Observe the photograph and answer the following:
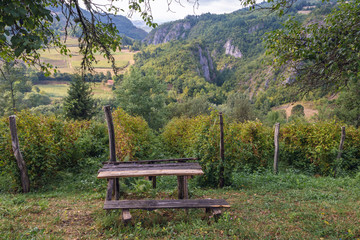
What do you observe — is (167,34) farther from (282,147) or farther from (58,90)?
(282,147)

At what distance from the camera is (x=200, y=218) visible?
395cm

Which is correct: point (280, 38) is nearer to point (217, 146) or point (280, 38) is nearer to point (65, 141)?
point (217, 146)

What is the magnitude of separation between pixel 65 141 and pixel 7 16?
6364 millimetres

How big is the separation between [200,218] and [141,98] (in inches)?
1167

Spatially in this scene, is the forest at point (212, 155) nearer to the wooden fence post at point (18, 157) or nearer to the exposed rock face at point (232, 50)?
the wooden fence post at point (18, 157)

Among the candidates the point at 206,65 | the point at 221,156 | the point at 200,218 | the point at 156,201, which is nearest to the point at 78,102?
the point at 221,156

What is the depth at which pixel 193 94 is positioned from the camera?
84.1 m

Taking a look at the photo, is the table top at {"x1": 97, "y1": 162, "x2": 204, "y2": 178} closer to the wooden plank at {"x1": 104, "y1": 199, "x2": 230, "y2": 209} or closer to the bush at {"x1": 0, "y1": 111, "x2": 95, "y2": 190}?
the wooden plank at {"x1": 104, "y1": 199, "x2": 230, "y2": 209}

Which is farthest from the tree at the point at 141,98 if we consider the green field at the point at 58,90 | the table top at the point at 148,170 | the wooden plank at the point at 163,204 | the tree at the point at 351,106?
the green field at the point at 58,90

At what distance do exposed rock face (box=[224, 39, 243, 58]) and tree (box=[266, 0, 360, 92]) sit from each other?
151m

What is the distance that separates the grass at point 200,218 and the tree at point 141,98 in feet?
85.6

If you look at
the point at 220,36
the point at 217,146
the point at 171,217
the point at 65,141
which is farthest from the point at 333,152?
the point at 220,36

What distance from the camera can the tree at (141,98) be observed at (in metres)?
32.1

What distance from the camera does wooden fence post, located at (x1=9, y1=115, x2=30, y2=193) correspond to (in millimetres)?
5762
